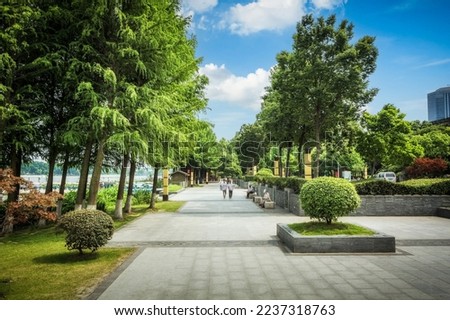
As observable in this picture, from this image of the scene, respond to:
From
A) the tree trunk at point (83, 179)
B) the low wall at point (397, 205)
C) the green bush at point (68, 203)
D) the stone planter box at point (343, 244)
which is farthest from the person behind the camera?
the green bush at point (68, 203)

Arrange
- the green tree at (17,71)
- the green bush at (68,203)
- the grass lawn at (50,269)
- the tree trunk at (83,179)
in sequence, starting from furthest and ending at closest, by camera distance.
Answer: the green bush at (68,203) < the tree trunk at (83,179) < the green tree at (17,71) < the grass lawn at (50,269)

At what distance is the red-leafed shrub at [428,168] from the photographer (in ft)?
112

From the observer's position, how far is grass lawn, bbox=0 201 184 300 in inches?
226

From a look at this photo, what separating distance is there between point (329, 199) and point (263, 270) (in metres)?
3.49

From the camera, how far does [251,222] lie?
46.7ft

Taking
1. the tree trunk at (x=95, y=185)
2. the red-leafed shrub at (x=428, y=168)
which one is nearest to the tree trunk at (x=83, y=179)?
the tree trunk at (x=95, y=185)

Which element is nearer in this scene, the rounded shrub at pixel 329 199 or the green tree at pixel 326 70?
the rounded shrub at pixel 329 199

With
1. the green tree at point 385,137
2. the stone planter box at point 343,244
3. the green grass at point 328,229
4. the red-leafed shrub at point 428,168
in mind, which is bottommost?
the stone planter box at point 343,244

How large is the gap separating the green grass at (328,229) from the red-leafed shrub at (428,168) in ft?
98.5

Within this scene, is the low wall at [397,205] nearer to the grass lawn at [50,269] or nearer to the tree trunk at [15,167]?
the grass lawn at [50,269]

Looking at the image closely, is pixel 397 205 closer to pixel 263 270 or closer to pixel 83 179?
pixel 263 270

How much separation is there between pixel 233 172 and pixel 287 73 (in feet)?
161

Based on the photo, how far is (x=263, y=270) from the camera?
6883 millimetres

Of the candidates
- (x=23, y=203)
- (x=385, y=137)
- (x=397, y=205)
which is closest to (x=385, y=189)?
(x=397, y=205)
